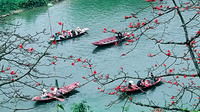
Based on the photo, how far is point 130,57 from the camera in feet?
71.4

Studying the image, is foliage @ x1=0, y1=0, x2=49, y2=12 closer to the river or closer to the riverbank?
the riverbank

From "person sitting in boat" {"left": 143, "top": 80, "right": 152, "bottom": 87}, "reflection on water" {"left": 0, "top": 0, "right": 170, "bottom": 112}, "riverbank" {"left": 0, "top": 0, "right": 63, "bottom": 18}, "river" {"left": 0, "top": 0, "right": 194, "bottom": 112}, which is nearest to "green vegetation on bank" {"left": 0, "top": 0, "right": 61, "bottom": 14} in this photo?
"riverbank" {"left": 0, "top": 0, "right": 63, "bottom": 18}

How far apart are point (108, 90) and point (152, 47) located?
23.5 ft

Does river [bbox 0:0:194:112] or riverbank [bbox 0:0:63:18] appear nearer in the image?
river [bbox 0:0:194:112]

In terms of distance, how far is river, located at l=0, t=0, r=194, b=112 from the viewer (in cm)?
1686

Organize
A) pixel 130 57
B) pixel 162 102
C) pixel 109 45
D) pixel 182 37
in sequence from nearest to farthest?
pixel 162 102, pixel 130 57, pixel 182 37, pixel 109 45

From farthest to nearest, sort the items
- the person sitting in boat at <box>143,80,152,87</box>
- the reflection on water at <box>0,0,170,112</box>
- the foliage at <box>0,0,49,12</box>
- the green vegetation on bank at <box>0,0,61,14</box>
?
1. the green vegetation on bank at <box>0,0,61,14</box>
2. the foliage at <box>0,0,49,12</box>
3. the reflection on water at <box>0,0,170,112</box>
4. the person sitting in boat at <box>143,80,152,87</box>

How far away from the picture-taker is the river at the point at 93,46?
16.9m

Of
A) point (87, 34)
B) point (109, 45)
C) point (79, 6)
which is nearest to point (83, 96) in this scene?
point (109, 45)

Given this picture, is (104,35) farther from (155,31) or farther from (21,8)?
(21,8)

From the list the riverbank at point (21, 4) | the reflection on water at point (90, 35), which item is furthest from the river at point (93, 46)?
the riverbank at point (21, 4)

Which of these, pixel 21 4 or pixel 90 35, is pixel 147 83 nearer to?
pixel 90 35

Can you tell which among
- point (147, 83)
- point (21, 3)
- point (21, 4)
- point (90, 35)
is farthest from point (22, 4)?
point (147, 83)

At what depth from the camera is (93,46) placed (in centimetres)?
2583
